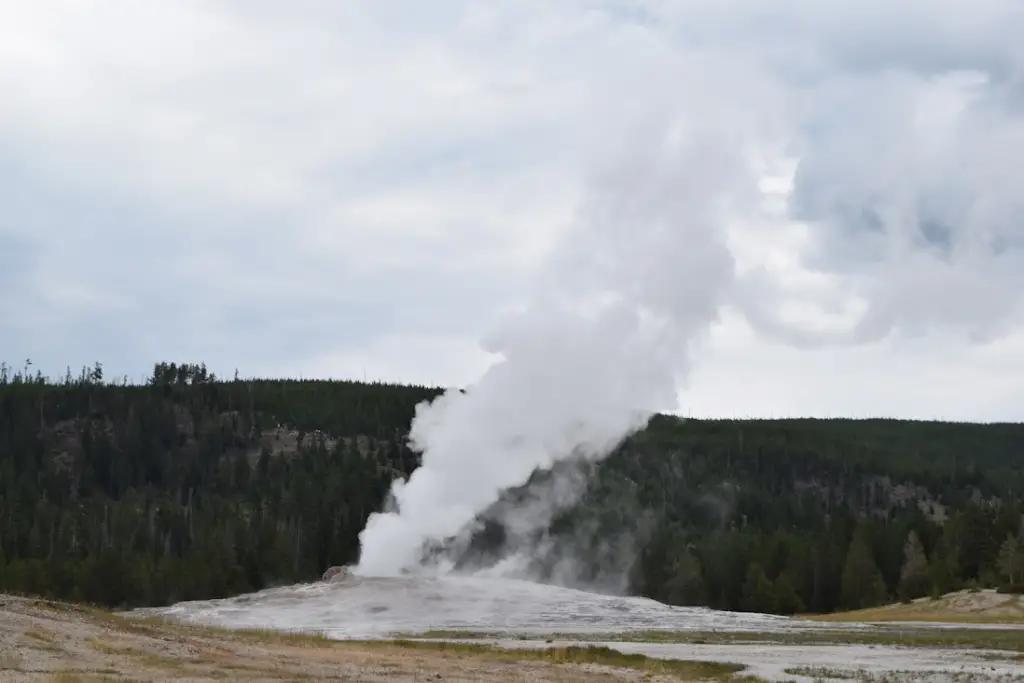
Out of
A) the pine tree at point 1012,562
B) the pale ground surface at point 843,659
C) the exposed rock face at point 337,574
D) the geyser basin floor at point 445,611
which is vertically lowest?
the geyser basin floor at point 445,611

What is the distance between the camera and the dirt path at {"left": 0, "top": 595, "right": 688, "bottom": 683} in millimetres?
35656

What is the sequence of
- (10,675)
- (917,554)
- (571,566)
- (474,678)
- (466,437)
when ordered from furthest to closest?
(571,566), (917,554), (466,437), (474,678), (10,675)

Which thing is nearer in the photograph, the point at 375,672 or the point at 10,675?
the point at 10,675

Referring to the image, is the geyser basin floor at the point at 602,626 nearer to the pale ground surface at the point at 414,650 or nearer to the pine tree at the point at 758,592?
the pale ground surface at the point at 414,650

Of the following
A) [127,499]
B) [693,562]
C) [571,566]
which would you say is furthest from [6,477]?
[693,562]

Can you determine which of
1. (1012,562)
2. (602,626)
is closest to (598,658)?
(602,626)

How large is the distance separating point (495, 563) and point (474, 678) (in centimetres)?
8340

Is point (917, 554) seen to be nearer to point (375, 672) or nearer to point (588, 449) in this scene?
point (588, 449)

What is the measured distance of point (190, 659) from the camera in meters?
40.5

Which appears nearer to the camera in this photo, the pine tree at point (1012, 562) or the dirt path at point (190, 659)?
the dirt path at point (190, 659)

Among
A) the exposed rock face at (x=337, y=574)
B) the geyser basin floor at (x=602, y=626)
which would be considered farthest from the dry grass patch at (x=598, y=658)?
the exposed rock face at (x=337, y=574)

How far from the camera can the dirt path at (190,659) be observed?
117 feet

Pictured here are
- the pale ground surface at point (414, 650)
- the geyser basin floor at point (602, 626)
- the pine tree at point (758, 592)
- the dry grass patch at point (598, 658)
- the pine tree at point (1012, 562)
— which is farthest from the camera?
the pine tree at point (758, 592)

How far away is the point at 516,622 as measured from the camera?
77.2 metres
